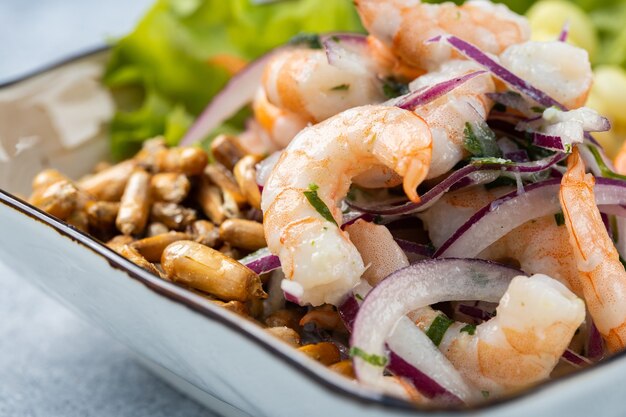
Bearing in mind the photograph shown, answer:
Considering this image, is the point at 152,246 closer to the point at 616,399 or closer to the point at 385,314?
the point at 385,314

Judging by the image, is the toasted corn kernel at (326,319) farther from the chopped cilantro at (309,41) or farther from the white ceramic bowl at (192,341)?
the chopped cilantro at (309,41)

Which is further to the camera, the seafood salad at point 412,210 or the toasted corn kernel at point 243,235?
the toasted corn kernel at point 243,235

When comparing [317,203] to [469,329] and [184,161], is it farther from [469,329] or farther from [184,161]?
[184,161]

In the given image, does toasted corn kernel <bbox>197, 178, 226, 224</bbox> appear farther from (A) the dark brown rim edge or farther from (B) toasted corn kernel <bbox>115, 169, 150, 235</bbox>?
(A) the dark brown rim edge

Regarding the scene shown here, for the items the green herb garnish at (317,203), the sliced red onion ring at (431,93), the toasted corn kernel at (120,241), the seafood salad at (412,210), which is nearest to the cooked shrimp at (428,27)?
the seafood salad at (412,210)

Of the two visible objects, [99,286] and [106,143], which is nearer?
[99,286]

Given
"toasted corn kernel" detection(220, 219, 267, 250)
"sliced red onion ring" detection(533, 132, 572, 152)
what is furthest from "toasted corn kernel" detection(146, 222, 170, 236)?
"sliced red onion ring" detection(533, 132, 572, 152)

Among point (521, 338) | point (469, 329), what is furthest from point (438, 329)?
point (521, 338)

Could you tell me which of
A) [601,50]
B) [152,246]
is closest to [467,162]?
[152,246]
